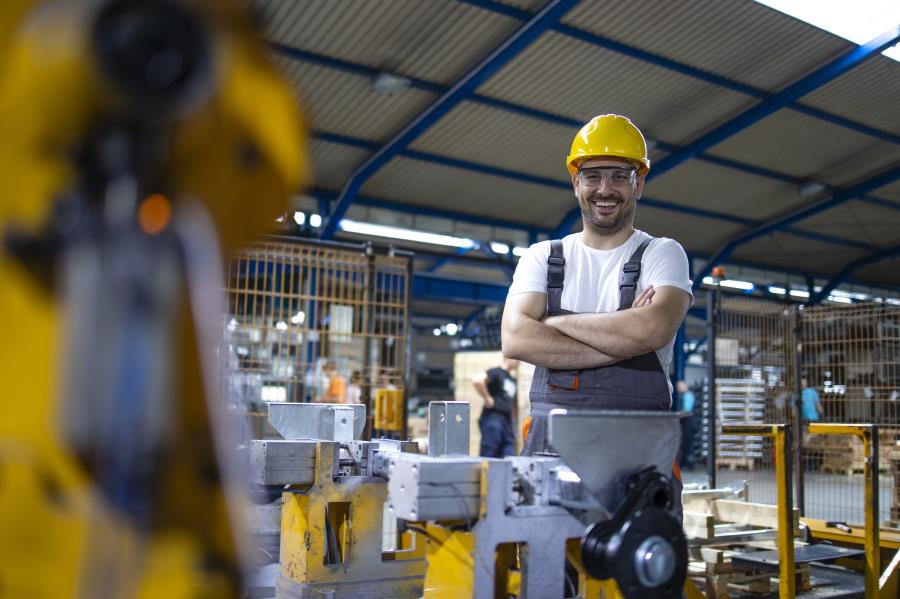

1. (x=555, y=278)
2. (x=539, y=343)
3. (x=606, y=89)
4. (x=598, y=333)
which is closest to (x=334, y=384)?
(x=555, y=278)

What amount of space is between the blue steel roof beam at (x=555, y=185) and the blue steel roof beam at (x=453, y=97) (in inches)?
17.8

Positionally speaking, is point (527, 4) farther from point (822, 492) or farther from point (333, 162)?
point (822, 492)

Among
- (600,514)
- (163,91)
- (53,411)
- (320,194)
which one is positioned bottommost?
→ (600,514)

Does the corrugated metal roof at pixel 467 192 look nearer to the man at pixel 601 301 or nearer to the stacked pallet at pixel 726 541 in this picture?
the stacked pallet at pixel 726 541

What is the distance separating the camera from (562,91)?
11.5 metres

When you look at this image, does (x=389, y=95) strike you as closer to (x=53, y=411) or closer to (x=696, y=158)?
(x=696, y=158)

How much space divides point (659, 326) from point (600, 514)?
70 cm

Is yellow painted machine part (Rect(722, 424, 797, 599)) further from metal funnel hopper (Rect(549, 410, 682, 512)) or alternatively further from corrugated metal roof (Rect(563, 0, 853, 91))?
corrugated metal roof (Rect(563, 0, 853, 91))

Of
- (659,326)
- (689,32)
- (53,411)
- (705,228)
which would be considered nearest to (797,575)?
(659,326)

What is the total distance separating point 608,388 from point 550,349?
0.23 meters

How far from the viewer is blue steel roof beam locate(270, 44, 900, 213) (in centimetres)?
1016

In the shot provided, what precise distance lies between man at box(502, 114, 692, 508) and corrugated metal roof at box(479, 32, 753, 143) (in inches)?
315

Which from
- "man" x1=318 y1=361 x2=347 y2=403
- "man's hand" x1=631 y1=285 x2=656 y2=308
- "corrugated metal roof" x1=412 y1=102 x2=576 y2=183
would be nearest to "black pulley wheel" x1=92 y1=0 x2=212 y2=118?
"man's hand" x1=631 y1=285 x2=656 y2=308

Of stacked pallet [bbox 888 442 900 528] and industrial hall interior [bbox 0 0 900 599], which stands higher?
industrial hall interior [bbox 0 0 900 599]
